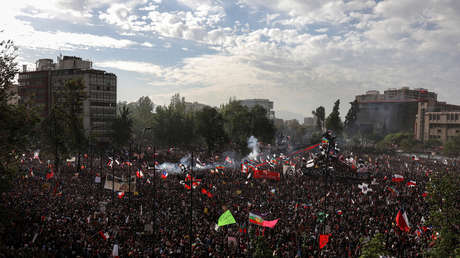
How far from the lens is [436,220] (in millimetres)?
15039

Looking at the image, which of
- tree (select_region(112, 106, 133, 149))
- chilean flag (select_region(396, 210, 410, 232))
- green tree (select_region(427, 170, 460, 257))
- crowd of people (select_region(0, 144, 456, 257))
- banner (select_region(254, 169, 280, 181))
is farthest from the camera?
tree (select_region(112, 106, 133, 149))

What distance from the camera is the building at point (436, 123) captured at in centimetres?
10000

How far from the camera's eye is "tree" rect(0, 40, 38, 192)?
1574 centimetres

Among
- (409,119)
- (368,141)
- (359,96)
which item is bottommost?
(368,141)

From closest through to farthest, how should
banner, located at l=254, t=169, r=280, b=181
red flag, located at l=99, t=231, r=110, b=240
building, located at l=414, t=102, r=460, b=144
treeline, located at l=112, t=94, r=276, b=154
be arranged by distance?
red flag, located at l=99, t=231, r=110, b=240, banner, located at l=254, t=169, r=280, b=181, treeline, located at l=112, t=94, r=276, b=154, building, located at l=414, t=102, r=460, b=144

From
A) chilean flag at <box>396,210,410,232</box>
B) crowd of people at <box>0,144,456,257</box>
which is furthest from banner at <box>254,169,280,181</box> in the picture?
chilean flag at <box>396,210,410,232</box>

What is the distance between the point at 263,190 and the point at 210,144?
43.7m

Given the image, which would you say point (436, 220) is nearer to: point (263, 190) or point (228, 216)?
point (228, 216)

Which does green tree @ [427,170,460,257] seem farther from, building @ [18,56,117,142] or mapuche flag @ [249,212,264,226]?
building @ [18,56,117,142]

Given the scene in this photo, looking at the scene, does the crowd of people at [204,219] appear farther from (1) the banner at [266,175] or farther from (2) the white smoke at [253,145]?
(2) the white smoke at [253,145]

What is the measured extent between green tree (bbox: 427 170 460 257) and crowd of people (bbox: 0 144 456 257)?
179 cm

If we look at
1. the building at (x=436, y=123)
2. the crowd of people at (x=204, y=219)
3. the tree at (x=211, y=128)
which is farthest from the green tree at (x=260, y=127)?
the building at (x=436, y=123)

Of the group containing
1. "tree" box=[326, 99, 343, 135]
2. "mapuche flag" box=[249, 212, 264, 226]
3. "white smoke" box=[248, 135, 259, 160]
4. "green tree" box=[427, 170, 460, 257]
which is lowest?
"white smoke" box=[248, 135, 259, 160]

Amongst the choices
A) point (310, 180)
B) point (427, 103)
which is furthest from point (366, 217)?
point (427, 103)
